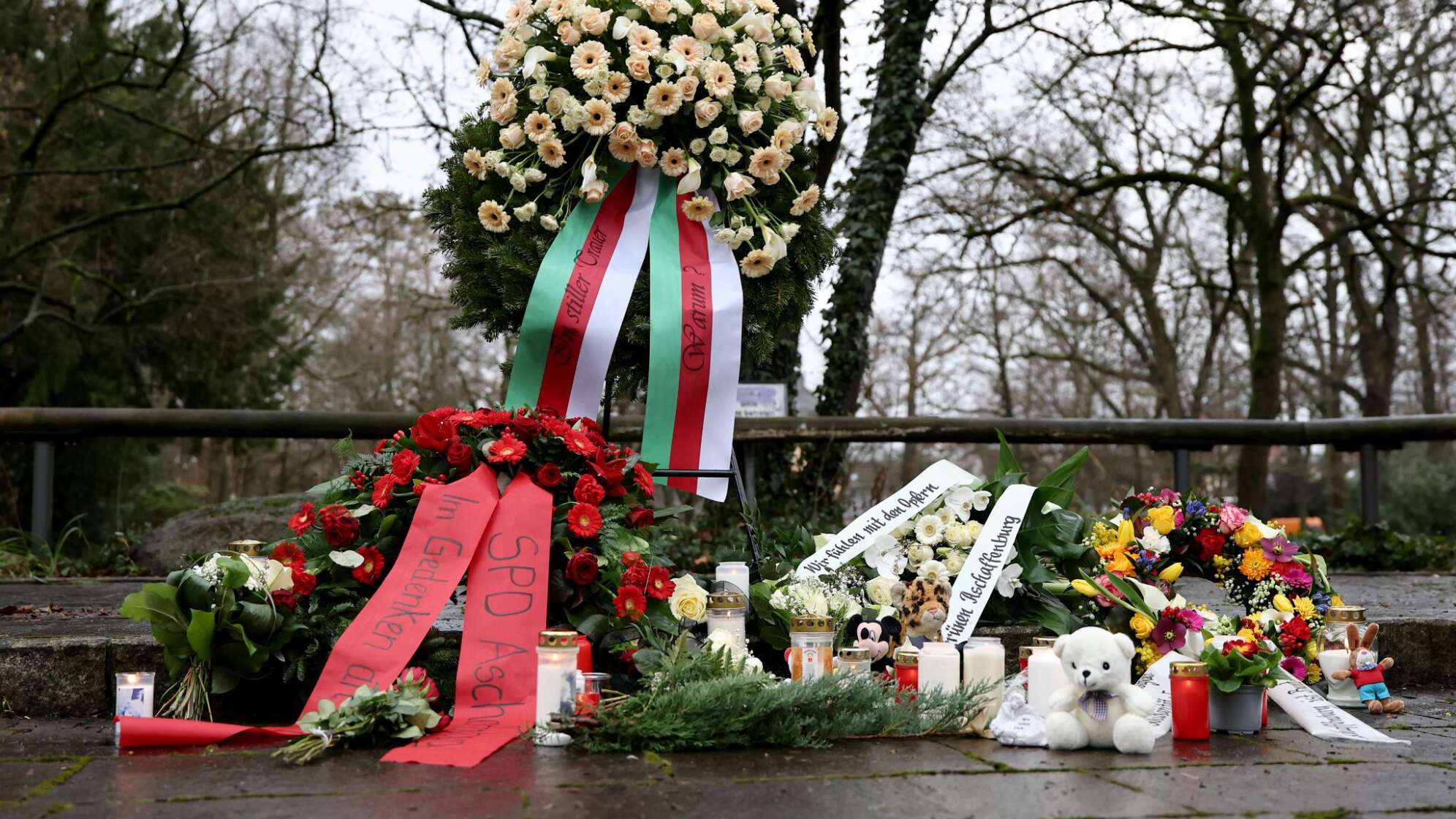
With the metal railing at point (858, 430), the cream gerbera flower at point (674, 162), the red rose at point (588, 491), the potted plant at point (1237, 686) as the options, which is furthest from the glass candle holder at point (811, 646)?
the metal railing at point (858, 430)

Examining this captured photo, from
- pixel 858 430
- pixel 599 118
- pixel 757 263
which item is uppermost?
pixel 599 118

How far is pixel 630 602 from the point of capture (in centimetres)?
323

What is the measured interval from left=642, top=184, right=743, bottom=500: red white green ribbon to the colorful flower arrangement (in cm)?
121

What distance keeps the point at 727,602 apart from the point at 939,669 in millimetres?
589

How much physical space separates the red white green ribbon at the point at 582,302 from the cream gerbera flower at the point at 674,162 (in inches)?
4.7

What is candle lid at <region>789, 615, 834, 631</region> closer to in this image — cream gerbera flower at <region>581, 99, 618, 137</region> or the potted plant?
the potted plant

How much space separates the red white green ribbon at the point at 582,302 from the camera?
148 inches

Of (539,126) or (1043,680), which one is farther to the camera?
(539,126)

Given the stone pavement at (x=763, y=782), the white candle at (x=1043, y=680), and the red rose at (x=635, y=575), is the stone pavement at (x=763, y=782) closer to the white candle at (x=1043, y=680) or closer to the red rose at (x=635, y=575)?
the white candle at (x=1043, y=680)

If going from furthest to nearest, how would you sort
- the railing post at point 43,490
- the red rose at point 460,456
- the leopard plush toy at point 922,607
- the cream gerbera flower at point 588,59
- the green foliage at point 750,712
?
the railing post at point 43,490 < the cream gerbera flower at point 588,59 < the leopard plush toy at point 922,607 < the red rose at point 460,456 < the green foliage at point 750,712

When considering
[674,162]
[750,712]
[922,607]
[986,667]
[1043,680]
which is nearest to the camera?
[750,712]

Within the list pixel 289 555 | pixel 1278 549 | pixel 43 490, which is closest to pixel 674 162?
pixel 289 555

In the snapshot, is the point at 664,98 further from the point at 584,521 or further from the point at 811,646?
the point at 811,646

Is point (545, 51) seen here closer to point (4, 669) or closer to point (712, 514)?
point (4, 669)
